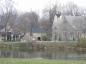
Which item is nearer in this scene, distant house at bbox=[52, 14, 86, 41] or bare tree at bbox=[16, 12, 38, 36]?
distant house at bbox=[52, 14, 86, 41]

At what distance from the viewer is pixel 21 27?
109 meters

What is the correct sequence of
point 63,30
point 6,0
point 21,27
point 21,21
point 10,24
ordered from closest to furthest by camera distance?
1. point 63,30
2. point 6,0
3. point 10,24
4. point 21,27
5. point 21,21

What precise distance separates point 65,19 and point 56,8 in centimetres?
2427

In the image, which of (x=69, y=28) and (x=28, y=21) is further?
(x=28, y=21)

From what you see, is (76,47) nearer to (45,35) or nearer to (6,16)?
(45,35)

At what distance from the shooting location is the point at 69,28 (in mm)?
77812

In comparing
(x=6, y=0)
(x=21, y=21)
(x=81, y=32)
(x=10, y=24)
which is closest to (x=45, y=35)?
(x=81, y=32)

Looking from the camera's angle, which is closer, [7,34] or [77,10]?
[7,34]

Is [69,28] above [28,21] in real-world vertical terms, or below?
below

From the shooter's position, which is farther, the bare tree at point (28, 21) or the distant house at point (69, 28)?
the bare tree at point (28, 21)

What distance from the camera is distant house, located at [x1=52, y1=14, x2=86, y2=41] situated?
71475 mm

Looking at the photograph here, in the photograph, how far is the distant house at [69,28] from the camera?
71475 mm

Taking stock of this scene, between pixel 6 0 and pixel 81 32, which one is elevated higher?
pixel 6 0

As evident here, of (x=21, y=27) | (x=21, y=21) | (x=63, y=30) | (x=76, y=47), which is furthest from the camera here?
(x=21, y=21)
